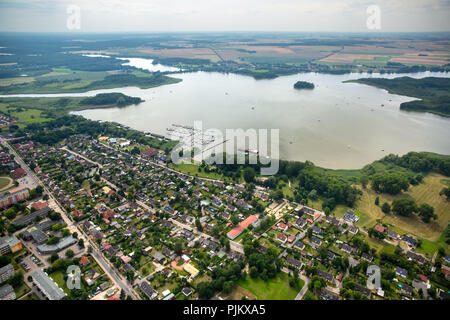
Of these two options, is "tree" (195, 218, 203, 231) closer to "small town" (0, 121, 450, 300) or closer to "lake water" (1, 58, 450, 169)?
"small town" (0, 121, 450, 300)

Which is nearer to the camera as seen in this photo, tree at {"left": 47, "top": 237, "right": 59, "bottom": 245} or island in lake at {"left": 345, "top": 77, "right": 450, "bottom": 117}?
tree at {"left": 47, "top": 237, "right": 59, "bottom": 245}

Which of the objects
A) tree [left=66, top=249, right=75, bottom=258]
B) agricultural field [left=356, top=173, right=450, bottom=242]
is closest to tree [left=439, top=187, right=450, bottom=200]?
agricultural field [left=356, top=173, right=450, bottom=242]

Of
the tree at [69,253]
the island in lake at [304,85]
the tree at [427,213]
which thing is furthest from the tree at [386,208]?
the island in lake at [304,85]

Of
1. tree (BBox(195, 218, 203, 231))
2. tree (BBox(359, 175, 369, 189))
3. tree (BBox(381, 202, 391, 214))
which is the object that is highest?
tree (BBox(359, 175, 369, 189))

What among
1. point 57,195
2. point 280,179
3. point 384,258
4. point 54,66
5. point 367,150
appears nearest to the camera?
point 384,258
